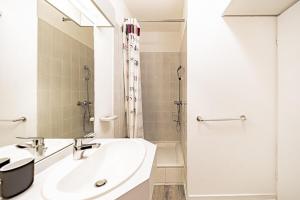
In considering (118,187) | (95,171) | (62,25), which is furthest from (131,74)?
(118,187)

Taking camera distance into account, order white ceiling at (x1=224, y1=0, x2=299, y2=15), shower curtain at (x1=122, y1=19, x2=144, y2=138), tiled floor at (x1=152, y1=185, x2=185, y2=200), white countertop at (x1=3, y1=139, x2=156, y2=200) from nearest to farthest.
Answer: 1. white countertop at (x1=3, y1=139, x2=156, y2=200)
2. white ceiling at (x1=224, y1=0, x2=299, y2=15)
3. tiled floor at (x1=152, y1=185, x2=185, y2=200)
4. shower curtain at (x1=122, y1=19, x2=144, y2=138)

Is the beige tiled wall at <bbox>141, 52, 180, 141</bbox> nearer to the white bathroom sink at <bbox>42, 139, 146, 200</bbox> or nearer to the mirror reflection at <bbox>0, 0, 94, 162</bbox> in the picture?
the mirror reflection at <bbox>0, 0, 94, 162</bbox>

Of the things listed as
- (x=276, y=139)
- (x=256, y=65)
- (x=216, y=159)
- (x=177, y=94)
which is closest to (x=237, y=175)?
(x=216, y=159)

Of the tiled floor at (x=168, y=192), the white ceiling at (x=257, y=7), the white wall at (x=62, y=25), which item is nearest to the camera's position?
the white wall at (x=62, y=25)

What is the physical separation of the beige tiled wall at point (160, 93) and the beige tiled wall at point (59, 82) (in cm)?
193

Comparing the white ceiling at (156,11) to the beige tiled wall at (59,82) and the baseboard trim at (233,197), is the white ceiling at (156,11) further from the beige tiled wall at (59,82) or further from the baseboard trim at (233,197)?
the baseboard trim at (233,197)

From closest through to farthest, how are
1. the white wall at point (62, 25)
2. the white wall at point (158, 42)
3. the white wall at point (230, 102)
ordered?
the white wall at point (62, 25) → the white wall at point (230, 102) → the white wall at point (158, 42)

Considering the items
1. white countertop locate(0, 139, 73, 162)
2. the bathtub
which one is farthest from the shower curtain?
white countertop locate(0, 139, 73, 162)

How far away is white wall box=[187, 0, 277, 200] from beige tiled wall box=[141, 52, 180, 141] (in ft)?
4.71

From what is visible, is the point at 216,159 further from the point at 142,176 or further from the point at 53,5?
the point at 53,5

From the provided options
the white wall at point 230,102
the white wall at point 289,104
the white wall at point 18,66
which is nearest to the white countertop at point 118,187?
the white wall at point 18,66

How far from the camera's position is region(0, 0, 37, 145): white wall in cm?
73

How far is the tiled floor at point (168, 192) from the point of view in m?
2.07

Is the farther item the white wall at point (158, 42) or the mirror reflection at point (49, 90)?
the white wall at point (158, 42)
